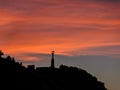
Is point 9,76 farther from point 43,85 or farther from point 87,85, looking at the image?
point 87,85

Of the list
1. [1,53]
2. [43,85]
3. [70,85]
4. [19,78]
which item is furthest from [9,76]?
[70,85]

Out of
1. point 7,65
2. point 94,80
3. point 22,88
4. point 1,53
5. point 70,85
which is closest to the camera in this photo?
point 22,88

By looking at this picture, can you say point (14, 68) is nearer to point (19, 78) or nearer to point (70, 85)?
point (19, 78)

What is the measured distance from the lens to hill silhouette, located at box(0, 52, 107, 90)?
108 meters

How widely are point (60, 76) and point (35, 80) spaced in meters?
45.3

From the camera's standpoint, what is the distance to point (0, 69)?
110625 mm

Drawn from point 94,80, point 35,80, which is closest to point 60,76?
point 94,80

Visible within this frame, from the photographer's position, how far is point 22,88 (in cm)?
10688

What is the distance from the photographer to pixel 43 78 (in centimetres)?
12644

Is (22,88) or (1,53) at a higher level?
(1,53)

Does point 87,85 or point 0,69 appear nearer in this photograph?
point 0,69

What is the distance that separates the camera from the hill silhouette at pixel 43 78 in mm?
107906

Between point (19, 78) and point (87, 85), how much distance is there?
57.6m

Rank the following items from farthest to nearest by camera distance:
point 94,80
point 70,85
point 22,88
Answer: point 94,80 < point 70,85 < point 22,88
